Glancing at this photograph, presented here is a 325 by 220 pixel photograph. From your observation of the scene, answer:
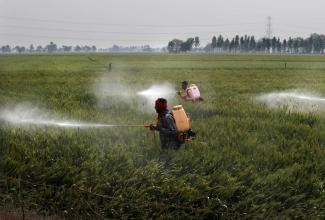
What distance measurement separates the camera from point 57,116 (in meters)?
13.5

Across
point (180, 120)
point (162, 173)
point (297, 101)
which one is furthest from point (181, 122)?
point (297, 101)

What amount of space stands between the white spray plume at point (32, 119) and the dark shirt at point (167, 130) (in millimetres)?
2583

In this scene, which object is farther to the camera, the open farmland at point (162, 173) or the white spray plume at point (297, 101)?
the white spray plume at point (297, 101)

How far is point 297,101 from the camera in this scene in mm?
19297

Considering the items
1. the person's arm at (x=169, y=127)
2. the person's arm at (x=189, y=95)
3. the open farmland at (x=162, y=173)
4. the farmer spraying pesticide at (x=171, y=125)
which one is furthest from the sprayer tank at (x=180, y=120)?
the person's arm at (x=189, y=95)

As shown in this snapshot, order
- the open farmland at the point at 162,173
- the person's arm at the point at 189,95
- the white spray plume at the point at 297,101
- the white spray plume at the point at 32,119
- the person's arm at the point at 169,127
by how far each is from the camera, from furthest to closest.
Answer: the person's arm at the point at 189,95 < the white spray plume at the point at 297,101 < the white spray plume at the point at 32,119 < the person's arm at the point at 169,127 < the open farmland at the point at 162,173

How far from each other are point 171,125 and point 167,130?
0.13 meters

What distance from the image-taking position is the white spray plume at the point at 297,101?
16684mm

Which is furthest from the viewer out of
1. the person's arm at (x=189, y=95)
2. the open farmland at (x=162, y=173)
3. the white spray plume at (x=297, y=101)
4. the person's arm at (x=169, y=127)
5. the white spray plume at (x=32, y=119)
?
the person's arm at (x=189, y=95)

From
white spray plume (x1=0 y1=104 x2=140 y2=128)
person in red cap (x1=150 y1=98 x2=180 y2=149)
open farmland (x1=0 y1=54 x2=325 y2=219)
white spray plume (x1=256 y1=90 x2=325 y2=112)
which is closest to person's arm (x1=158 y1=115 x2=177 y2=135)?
person in red cap (x1=150 y1=98 x2=180 y2=149)

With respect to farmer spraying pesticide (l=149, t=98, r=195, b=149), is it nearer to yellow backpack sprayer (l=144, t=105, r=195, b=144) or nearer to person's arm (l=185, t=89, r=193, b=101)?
yellow backpack sprayer (l=144, t=105, r=195, b=144)

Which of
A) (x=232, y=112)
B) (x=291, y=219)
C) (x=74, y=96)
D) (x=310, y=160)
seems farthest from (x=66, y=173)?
(x=74, y=96)

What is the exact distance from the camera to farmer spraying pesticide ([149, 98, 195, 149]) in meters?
9.07

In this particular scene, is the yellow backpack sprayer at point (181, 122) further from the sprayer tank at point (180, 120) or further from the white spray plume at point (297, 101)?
the white spray plume at point (297, 101)
